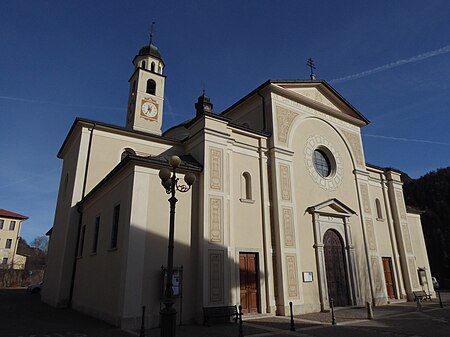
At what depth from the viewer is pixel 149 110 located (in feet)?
78.2

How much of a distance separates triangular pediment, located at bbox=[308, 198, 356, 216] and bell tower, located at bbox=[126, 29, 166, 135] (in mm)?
13171

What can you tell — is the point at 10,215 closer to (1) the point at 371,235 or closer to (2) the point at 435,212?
(1) the point at 371,235

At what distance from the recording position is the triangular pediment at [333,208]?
15.3 m

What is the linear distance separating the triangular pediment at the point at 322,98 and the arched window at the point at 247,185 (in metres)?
5.15

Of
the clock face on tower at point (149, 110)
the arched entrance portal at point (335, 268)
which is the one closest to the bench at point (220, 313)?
the arched entrance portal at point (335, 268)

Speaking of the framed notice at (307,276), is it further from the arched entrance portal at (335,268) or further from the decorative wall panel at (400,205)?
the decorative wall panel at (400,205)

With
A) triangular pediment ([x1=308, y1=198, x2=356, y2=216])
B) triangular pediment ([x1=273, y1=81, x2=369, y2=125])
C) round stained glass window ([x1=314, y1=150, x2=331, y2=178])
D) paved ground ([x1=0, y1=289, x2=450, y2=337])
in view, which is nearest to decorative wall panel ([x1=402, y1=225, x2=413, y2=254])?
triangular pediment ([x1=308, y1=198, x2=356, y2=216])

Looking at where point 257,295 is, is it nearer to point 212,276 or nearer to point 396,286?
point 212,276

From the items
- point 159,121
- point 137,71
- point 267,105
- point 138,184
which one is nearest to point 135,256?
point 138,184

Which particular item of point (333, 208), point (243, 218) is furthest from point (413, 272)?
point (243, 218)

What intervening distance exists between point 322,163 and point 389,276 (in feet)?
25.3

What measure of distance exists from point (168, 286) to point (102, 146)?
12198 mm

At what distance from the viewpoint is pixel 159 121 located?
24.1 meters

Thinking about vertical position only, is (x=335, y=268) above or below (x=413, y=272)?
above
